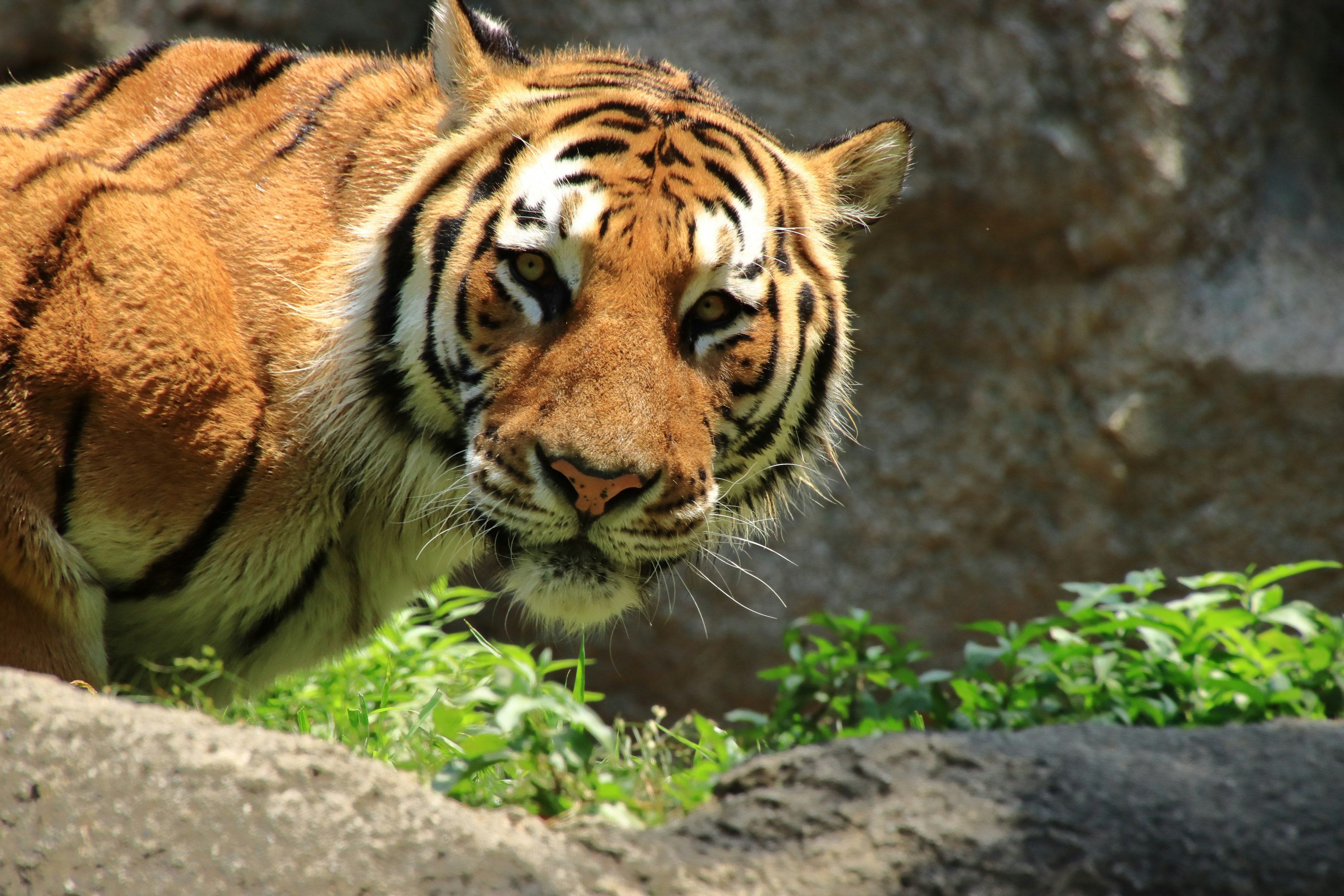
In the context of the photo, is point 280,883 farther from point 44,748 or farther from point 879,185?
point 879,185

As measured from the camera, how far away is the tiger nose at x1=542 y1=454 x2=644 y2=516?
2.25 meters

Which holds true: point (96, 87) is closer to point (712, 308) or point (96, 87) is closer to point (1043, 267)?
point (712, 308)

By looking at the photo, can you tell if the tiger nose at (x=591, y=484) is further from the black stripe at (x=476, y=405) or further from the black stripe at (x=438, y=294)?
the black stripe at (x=438, y=294)

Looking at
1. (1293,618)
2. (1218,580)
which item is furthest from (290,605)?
(1293,618)

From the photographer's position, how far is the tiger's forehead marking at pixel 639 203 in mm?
2432

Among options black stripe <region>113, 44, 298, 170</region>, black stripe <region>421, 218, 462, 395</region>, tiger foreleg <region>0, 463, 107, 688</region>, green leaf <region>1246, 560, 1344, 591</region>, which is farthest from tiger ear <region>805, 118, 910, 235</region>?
tiger foreleg <region>0, 463, 107, 688</region>

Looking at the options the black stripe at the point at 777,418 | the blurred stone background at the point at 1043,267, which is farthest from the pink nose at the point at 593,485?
the blurred stone background at the point at 1043,267

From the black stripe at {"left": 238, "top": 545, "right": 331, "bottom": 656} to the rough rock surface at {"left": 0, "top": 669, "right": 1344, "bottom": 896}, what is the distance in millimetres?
867

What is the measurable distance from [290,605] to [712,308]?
1.12 m

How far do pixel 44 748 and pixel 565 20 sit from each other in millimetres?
4344

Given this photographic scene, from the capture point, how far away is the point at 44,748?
62.6 inches

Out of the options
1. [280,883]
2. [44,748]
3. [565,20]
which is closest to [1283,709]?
[280,883]

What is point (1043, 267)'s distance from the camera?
206 inches

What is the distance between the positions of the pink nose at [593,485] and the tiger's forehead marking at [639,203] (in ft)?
1.36
